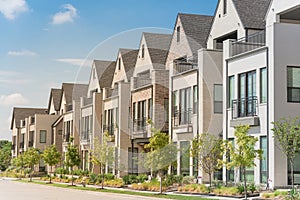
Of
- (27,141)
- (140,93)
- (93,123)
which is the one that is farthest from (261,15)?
(27,141)

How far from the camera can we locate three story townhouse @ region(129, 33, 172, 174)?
1708 inches

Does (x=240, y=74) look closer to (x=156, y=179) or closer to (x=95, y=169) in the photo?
(x=156, y=179)

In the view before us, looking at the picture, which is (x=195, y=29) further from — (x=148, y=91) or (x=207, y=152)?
(x=207, y=152)

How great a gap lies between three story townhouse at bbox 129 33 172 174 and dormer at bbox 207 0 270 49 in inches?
218

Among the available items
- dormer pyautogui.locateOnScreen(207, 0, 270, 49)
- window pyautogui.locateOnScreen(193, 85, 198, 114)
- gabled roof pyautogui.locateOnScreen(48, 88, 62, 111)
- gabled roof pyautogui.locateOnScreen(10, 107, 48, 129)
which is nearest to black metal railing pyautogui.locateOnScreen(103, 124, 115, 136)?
dormer pyautogui.locateOnScreen(207, 0, 270, 49)

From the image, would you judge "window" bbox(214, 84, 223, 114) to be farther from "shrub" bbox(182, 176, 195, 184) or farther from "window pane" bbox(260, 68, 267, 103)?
"window pane" bbox(260, 68, 267, 103)

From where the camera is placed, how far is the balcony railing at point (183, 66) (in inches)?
1618

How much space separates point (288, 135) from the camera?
2583cm

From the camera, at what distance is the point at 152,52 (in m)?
51.2

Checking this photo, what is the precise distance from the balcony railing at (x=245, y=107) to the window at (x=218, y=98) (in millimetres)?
3127

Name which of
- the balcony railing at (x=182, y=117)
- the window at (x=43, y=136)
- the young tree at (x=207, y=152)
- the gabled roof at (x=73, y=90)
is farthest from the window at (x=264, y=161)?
the window at (x=43, y=136)

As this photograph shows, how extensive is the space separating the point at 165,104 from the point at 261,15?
32.4ft

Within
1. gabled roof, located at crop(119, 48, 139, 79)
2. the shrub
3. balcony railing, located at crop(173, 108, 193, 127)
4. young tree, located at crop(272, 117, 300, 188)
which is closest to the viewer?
young tree, located at crop(272, 117, 300, 188)

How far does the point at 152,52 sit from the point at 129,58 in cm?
687
